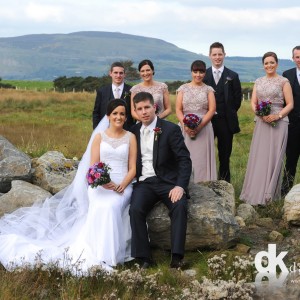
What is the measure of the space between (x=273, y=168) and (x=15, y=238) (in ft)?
14.9

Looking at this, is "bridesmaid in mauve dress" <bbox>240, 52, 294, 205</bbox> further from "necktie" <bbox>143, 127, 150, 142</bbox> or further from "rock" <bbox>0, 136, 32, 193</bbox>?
"rock" <bbox>0, 136, 32, 193</bbox>

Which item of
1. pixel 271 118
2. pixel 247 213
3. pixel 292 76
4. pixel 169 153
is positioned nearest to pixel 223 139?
pixel 271 118

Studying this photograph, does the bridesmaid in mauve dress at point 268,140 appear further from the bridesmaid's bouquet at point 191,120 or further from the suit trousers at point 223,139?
the bridesmaid's bouquet at point 191,120

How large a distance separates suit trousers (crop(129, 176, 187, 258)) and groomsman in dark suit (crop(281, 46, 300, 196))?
3.45m

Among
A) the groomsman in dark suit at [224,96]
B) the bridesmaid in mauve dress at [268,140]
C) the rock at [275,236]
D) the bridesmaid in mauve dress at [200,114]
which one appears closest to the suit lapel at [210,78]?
the groomsman in dark suit at [224,96]

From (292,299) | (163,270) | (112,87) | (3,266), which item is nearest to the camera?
(292,299)

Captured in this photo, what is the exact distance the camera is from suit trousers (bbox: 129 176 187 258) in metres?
7.08

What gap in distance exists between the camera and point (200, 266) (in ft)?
23.3

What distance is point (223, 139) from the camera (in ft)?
34.3

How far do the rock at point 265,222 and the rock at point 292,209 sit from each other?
243 millimetres

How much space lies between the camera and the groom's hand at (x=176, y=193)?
7279 mm

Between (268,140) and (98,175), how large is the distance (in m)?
3.76

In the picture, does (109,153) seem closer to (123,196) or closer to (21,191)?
(123,196)

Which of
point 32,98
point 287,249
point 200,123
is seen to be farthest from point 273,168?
point 32,98
